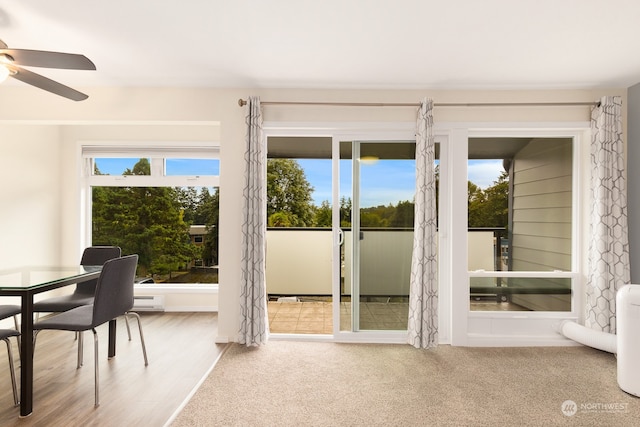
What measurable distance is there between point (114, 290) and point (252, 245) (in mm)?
1129

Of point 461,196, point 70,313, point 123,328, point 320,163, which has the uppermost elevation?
point 320,163

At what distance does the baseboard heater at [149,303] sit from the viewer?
14.5 ft

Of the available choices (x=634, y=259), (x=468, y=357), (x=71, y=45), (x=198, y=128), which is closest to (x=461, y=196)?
(x=468, y=357)

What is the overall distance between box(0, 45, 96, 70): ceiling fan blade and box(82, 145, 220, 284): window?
244 cm

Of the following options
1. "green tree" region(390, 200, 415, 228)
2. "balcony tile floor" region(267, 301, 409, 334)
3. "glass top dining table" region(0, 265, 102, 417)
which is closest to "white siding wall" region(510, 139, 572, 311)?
"green tree" region(390, 200, 415, 228)

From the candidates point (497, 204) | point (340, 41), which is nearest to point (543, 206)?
point (497, 204)

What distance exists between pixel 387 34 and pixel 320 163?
4523 millimetres

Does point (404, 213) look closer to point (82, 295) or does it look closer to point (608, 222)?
point (608, 222)

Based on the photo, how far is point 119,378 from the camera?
2621mm

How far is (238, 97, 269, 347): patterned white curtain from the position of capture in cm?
324

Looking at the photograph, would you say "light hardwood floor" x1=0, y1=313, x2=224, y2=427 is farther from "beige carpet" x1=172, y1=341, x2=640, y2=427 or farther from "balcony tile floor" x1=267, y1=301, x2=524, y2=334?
"balcony tile floor" x1=267, y1=301, x2=524, y2=334

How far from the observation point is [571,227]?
11.5 ft

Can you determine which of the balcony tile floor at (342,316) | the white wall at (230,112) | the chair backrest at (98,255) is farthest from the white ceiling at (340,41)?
the balcony tile floor at (342,316)

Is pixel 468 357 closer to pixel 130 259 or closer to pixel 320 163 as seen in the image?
pixel 130 259
